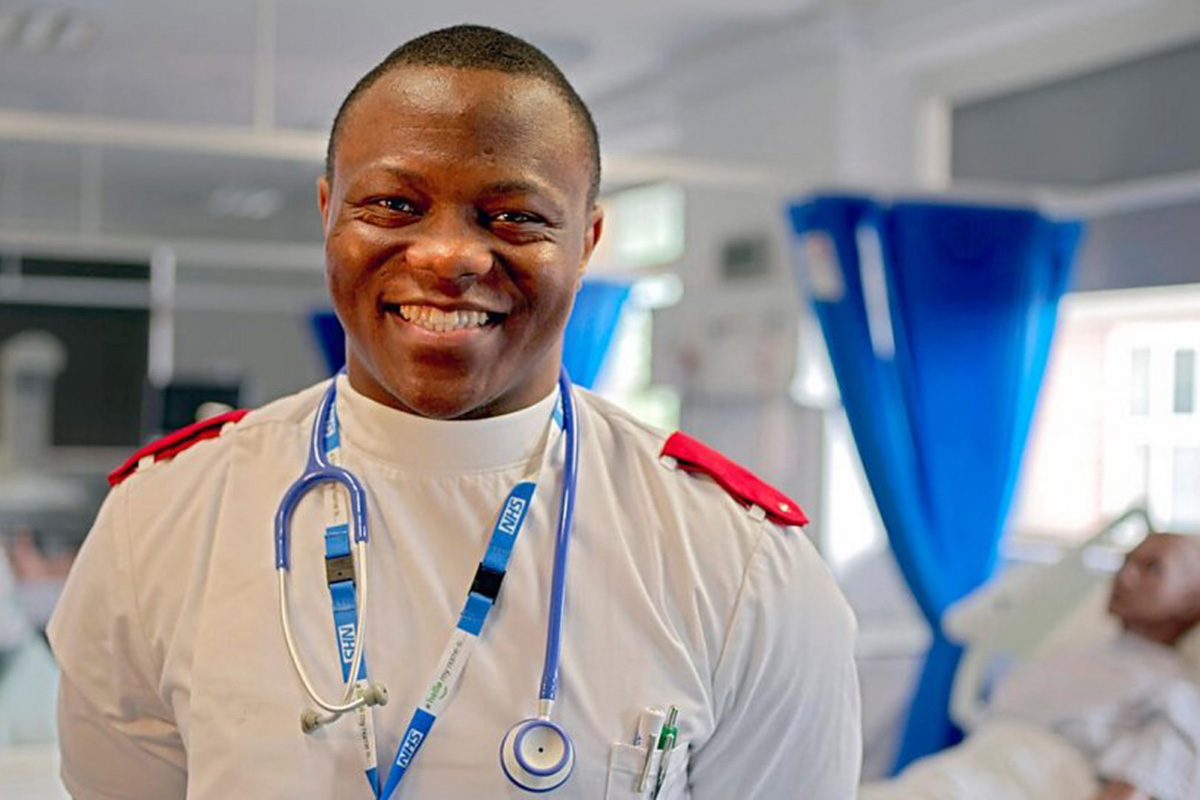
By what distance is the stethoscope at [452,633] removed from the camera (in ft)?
3.33

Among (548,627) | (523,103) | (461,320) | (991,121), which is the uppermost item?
(991,121)

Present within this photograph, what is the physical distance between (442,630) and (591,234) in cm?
33

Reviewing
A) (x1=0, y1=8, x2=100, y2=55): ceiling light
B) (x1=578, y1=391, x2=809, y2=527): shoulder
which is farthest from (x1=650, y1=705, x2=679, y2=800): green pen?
(x1=0, y1=8, x2=100, y2=55): ceiling light

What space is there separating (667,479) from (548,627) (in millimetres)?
164

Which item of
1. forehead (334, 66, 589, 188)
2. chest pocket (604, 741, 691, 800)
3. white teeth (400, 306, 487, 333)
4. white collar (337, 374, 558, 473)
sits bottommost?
chest pocket (604, 741, 691, 800)

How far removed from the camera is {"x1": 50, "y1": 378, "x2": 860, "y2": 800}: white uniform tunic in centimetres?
104

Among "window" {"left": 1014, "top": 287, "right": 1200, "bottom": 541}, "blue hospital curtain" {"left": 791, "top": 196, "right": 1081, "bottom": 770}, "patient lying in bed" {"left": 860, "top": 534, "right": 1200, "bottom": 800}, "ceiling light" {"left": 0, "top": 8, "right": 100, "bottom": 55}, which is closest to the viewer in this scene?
"patient lying in bed" {"left": 860, "top": 534, "right": 1200, "bottom": 800}

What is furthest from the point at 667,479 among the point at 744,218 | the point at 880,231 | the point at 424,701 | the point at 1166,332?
the point at 744,218

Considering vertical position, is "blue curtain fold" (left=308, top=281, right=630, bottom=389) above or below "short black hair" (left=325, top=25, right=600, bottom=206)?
below

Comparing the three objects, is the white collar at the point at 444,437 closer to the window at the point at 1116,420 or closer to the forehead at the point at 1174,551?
the forehead at the point at 1174,551

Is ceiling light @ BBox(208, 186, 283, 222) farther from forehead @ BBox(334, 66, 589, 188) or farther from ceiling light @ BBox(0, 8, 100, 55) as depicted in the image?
forehead @ BBox(334, 66, 589, 188)

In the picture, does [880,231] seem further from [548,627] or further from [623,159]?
[548,627]

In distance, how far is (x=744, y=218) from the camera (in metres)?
5.61

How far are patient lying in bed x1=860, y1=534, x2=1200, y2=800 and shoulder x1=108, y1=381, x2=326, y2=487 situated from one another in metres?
1.56
